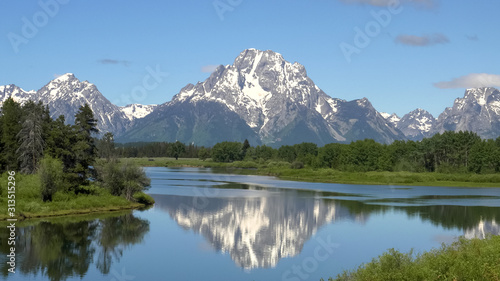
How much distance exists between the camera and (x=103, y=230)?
63562 mm

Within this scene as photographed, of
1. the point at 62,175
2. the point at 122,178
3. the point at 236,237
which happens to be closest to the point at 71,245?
the point at 236,237

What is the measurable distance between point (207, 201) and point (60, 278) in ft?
193

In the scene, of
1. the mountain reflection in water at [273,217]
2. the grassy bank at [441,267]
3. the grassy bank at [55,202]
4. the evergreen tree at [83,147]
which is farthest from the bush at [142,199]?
the grassy bank at [441,267]

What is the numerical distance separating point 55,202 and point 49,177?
4.49m

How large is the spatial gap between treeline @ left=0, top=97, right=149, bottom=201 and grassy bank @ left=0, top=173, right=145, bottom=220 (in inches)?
54.6

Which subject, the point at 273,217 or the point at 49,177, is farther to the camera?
the point at 273,217

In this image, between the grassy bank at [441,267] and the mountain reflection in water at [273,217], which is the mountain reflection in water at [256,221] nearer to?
the mountain reflection in water at [273,217]

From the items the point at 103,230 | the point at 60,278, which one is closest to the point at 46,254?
the point at 60,278

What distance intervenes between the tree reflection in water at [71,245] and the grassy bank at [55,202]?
5147 mm

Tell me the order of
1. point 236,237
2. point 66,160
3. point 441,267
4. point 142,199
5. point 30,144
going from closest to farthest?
1. point 441,267
2. point 236,237
3. point 66,160
4. point 30,144
5. point 142,199

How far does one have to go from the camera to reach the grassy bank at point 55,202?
68438 millimetres

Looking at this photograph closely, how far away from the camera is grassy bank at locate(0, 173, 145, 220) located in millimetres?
68438

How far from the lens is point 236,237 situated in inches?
2467

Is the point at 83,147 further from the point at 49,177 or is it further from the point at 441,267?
the point at 441,267
